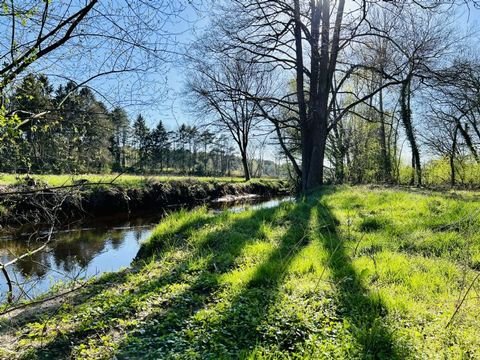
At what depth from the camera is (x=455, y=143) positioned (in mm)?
19328

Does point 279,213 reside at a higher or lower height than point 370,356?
higher

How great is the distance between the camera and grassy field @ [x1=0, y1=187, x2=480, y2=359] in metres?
2.71

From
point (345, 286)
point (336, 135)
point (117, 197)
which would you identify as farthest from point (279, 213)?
point (336, 135)

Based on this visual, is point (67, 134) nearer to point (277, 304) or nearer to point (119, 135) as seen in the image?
point (119, 135)

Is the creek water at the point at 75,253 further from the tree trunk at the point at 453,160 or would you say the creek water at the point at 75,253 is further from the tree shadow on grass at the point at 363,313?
the tree trunk at the point at 453,160

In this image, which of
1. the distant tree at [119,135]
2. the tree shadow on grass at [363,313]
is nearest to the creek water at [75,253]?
the distant tree at [119,135]

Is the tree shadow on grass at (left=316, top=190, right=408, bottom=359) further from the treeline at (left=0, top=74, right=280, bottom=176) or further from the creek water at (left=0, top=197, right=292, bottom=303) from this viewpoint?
the creek water at (left=0, top=197, right=292, bottom=303)

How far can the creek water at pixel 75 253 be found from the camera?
6.12m

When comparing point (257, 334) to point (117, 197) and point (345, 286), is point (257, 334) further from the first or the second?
point (117, 197)

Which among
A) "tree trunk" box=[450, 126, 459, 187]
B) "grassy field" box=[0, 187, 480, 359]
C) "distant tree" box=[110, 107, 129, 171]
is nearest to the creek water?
"grassy field" box=[0, 187, 480, 359]

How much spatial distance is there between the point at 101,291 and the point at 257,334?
2358 millimetres

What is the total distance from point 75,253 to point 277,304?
6.50 meters

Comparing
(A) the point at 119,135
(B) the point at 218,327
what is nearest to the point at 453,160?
(B) the point at 218,327

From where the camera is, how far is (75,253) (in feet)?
26.9
